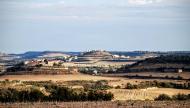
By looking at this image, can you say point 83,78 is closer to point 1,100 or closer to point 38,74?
point 38,74

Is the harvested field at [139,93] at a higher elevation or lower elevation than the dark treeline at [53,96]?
lower

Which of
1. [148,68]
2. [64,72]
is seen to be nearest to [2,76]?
[64,72]

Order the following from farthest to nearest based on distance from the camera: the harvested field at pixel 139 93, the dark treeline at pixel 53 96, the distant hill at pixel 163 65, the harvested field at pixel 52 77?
the distant hill at pixel 163 65, the harvested field at pixel 52 77, the harvested field at pixel 139 93, the dark treeline at pixel 53 96

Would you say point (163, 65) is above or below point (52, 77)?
above

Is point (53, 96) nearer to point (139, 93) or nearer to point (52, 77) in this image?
point (139, 93)

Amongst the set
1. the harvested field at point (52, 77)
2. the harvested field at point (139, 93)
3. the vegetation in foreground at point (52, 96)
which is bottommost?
the harvested field at point (52, 77)

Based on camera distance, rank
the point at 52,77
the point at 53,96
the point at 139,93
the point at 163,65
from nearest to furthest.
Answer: the point at 53,96 < the point at 139,93 < the point at 52,77 < the point at 163,65

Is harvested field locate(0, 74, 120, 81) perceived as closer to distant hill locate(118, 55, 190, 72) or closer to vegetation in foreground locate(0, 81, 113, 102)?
distant hill locate(118, 55, 190, 72)

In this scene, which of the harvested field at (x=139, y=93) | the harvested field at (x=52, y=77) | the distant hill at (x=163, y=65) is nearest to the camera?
the harvested field at (x=139, y=93)

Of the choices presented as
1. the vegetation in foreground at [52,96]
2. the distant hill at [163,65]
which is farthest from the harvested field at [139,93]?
the distant hill at [163,65]

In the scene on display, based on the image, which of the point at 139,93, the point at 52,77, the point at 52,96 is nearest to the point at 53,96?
the point at 52,96

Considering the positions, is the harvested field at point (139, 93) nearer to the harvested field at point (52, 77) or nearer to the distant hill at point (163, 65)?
the harvested field at point (52, 77)

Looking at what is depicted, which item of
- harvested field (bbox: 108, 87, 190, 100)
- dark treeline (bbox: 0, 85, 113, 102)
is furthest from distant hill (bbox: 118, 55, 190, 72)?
dark treeline (bbox: 0, 85, 113, 102)
